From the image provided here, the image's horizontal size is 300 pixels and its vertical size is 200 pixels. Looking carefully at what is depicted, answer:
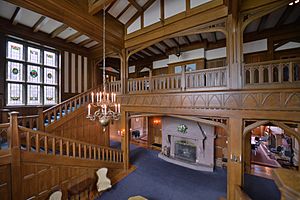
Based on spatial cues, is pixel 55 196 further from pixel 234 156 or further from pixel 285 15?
pixel 285 15

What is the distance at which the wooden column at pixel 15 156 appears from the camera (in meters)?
3.53

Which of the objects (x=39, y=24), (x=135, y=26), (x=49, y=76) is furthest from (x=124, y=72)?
(x=39, y=24)

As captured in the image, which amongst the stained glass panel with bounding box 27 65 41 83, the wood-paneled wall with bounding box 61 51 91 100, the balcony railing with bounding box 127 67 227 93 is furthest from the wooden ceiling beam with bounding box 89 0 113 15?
the stained glass panel with bounding box 27 65 41 83

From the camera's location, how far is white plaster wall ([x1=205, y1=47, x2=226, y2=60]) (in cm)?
662

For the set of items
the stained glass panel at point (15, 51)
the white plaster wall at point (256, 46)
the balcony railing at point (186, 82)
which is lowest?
the balcony railing at point (186, 82)

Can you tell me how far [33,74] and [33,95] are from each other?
90 cm

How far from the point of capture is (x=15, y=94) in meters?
5.66

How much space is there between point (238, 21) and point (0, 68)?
7940mm

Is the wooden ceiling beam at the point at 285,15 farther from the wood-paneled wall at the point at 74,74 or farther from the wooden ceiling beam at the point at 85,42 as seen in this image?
the wood-paneled wall at the point at 74,74

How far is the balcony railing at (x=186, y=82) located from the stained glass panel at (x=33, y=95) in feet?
13.0

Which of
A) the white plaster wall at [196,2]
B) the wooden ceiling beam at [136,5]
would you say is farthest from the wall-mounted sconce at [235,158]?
the wooden ceiling beam at [136,5]

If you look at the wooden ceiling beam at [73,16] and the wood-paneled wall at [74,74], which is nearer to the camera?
the wooden ceiling beam at [73,16]

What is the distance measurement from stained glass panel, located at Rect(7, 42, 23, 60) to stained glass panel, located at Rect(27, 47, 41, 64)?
0.86ft

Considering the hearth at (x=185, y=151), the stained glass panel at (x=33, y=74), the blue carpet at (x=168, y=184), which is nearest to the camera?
the blue carpet at (x=168, y=184)
